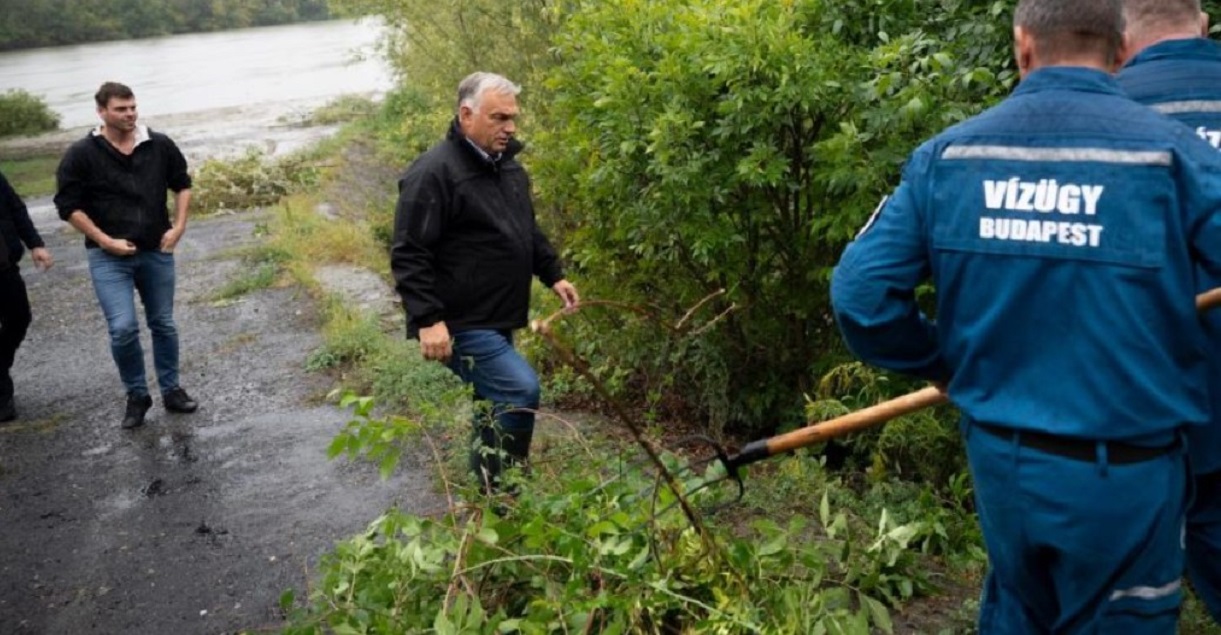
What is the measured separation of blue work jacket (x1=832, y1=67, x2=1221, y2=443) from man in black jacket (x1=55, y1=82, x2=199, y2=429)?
5453 millimetres

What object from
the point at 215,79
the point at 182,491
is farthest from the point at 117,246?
the point at 215,79

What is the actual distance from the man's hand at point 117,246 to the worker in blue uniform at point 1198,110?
18.2 ft

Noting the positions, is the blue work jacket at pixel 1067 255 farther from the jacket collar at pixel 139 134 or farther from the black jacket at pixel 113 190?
the jacket collar at pixel 139 134

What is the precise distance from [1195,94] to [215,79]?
41.3 metres

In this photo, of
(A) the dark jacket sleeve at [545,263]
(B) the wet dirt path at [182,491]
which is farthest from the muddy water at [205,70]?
(A) the dark jacket sleeve at [545,263]

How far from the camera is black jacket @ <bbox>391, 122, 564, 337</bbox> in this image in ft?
15.2

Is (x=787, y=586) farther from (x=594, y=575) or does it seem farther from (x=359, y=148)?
(x=359, y=148)

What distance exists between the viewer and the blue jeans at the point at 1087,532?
7.99ft

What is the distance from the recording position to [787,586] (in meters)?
3.53

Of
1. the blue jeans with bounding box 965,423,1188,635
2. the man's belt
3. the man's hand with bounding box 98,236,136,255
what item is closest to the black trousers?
the man's hand with bounding box 98,236,136,255

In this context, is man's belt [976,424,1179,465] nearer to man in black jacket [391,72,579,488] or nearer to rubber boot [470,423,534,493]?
man in black jacket [391,72,579,488]

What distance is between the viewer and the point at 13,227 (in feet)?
24.4

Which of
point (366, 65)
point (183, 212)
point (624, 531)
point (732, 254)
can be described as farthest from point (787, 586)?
point (366, 65)

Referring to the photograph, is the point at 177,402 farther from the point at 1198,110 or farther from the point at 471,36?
the point at 471,36
